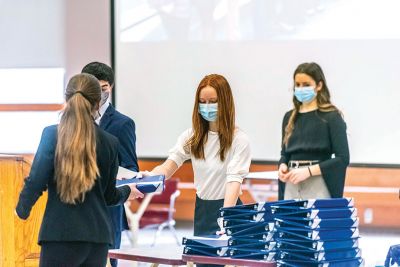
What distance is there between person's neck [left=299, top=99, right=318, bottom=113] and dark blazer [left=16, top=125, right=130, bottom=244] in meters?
1.82

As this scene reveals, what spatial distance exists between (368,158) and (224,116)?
3.76 meters

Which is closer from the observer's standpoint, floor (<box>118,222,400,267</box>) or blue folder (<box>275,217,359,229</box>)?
blue folder (<box>275,217,359,229</box>)

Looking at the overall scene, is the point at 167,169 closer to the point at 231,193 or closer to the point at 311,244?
the point at 231,193

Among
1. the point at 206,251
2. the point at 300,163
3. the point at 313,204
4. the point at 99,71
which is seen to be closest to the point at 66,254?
the point at 206,251

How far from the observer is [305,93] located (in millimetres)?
5012

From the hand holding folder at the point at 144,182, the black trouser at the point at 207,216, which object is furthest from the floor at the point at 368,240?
the hand holding folder at the point at 144,182

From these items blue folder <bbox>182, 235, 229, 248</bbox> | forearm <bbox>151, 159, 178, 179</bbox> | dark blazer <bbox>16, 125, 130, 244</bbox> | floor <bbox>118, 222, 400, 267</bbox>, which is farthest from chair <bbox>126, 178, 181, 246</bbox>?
dark blazer <bbox>16, 125, 130, 244</bbox>

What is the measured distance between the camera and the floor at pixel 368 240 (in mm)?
8047

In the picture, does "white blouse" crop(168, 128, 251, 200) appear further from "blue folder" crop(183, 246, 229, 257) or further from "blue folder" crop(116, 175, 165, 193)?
"blue folder" crop(183, 246, 229, 257)

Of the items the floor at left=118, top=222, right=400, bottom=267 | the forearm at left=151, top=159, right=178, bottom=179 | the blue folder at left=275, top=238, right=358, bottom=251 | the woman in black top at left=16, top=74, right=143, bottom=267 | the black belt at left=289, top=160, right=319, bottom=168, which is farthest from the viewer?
the floor at left=118, top=222, right=400, bottom=267

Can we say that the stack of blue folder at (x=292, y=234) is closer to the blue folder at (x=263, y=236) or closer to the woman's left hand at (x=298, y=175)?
the blue folder at (x=263, y=236)

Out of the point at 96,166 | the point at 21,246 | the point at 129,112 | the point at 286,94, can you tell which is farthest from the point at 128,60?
the point at 96,166

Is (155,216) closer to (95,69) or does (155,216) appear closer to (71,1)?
(71,1)

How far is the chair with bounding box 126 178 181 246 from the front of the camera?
859 centimetres
